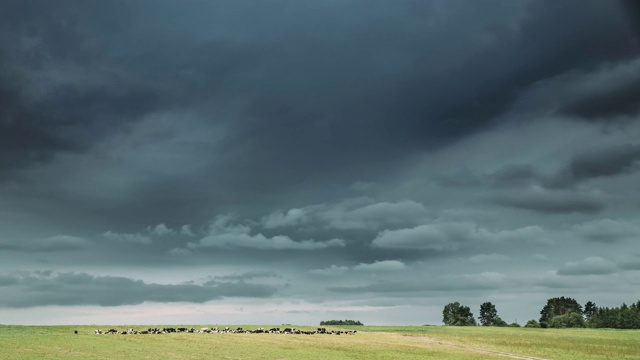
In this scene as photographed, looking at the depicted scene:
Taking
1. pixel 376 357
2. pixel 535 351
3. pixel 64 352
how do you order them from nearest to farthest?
pixel 64 352, pixel 376 357, pixel 535 351

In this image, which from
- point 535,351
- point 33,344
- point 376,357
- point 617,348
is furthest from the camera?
point 617,348

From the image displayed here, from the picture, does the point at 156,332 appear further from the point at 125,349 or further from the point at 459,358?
the point at 459,358

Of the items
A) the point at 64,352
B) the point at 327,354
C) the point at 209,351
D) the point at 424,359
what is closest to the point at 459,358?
the point at 424,359

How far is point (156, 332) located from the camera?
103812 millimetres

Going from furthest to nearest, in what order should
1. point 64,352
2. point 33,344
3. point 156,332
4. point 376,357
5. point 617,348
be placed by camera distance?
1. point 156,332
2. point 617,348
3. point 33,344
4. point 376,357
5. point 64,352

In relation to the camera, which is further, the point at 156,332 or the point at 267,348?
the point at 156,332

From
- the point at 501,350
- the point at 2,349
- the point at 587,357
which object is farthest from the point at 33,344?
the point at 587,357

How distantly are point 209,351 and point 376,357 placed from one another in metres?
18.5

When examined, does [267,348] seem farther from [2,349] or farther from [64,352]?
[2,349]

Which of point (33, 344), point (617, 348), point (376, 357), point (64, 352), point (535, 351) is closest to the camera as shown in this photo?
point (64, 352)

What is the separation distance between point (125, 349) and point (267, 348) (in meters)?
17.1

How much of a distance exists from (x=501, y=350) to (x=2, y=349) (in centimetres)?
6152

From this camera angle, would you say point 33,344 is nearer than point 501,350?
Yes

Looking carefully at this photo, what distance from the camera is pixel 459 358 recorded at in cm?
6469
